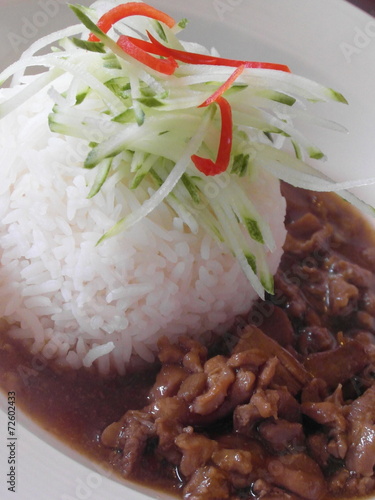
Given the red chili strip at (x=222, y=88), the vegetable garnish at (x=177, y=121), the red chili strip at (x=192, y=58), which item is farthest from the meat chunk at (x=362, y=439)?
the red chili strip at (x=192, y=58)

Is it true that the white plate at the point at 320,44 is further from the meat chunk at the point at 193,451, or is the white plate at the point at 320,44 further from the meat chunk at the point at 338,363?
the meat chunk at the point at 193,451

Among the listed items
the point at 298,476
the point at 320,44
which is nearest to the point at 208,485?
the point at 298,476

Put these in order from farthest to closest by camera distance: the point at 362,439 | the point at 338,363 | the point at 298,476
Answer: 1. the point at 338,363
2. the point at 362,439
3. the point at 298,476

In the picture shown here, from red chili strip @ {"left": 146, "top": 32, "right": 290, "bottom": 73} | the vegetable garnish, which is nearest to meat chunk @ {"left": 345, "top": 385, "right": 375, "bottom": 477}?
the vegetable garnish

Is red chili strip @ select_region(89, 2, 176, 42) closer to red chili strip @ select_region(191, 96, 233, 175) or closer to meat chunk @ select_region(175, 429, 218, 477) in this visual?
red chili strip @ select_region(191, 96, 233, 175)

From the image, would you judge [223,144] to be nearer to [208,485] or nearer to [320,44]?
[208,485]

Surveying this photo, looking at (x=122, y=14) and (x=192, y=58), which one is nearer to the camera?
(x=192, y=58)
